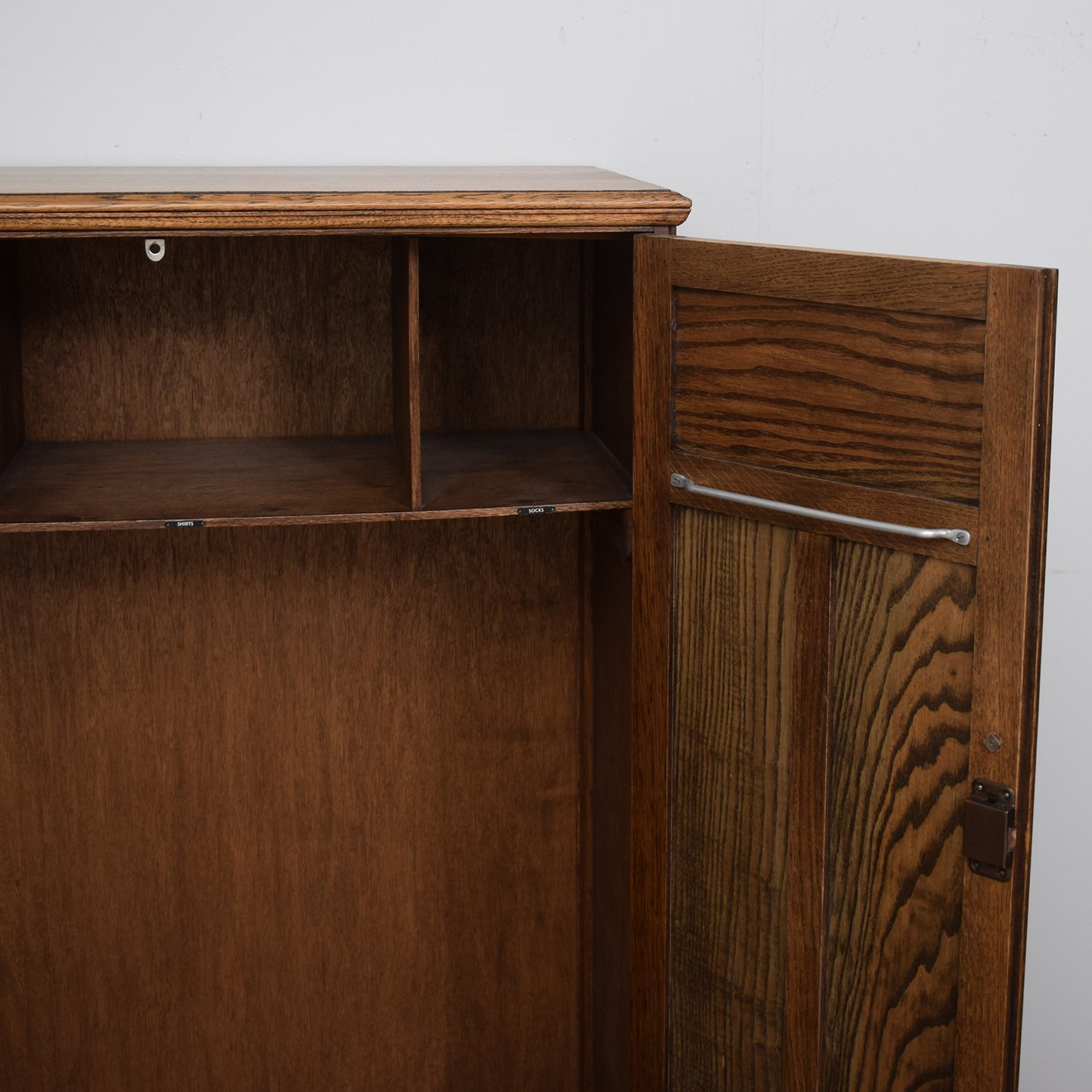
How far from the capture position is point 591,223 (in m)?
1.55

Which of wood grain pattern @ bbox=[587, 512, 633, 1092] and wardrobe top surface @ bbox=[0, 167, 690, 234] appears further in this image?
wood grain pattern @ bbox=[587, 512, 633, 1092]

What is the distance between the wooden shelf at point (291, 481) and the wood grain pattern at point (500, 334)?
2.0 inches

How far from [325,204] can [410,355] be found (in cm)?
20

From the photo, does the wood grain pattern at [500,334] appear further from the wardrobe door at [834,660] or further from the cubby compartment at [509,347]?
the wardrobe door at [834,660]

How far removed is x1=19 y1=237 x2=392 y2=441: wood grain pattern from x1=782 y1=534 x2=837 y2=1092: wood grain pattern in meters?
0.83

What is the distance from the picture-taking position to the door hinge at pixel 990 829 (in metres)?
1.32

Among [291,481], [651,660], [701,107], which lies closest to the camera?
[651,660]

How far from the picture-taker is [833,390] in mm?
1408

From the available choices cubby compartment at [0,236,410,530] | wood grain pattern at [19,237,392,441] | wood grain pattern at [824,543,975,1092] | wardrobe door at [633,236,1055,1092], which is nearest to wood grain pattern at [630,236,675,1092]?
wardrobe door at [633,236,1055,1092]

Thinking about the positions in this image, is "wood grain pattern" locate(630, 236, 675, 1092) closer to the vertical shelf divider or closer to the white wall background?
the vertical shelf divider

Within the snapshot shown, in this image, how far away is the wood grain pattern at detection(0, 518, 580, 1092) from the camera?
2.02 meters

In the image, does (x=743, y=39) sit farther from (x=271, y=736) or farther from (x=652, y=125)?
(x=271, y=736)

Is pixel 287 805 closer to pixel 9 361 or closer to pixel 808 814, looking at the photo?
pixel 9 361

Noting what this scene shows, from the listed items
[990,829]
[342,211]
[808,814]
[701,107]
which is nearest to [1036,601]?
[990,829]
